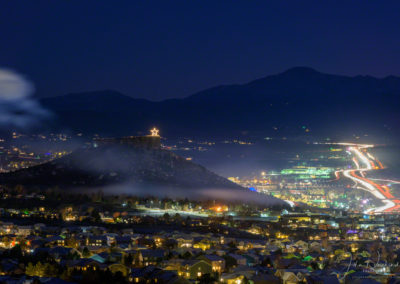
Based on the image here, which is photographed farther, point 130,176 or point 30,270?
point 130,176

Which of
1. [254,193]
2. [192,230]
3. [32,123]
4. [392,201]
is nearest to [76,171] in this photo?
[254,193]

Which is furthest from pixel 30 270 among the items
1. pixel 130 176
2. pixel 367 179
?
pixel 367 179

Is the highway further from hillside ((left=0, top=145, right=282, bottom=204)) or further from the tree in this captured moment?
the tree

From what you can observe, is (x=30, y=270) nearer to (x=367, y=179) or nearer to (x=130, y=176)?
(x=130, y=176)

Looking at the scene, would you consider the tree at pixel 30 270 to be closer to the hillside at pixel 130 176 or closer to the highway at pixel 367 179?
the highway at pixel 367 179

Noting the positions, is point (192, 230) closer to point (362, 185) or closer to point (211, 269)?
point (211, 269)
